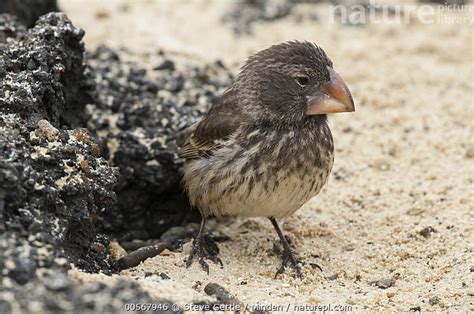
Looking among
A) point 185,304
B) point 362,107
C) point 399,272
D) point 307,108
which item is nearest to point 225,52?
point 362,107

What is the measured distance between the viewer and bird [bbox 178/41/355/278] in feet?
13.8

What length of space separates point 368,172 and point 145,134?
1666 mm

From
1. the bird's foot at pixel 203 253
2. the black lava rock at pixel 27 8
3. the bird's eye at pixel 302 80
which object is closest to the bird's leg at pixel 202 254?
the bird's foot at pixel 203 253

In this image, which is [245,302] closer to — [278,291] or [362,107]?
[278,291]

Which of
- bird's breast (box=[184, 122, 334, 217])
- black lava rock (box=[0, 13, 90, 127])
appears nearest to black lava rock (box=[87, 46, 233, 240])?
black lava rock (box=[0, 13, 90, 127])

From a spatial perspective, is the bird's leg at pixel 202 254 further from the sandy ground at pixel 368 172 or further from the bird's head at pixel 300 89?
the bird's head at pixel 300 89

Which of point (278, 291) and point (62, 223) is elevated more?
point (62, 223)

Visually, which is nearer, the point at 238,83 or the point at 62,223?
the point at 62,223

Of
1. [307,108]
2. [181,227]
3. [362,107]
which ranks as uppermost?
[307,108]

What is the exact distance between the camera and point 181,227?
507cm

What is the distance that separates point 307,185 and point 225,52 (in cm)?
328

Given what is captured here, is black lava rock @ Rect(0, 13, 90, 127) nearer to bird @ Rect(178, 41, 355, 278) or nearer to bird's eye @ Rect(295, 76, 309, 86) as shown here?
bird @ Rect(178, 41, 355, 278)

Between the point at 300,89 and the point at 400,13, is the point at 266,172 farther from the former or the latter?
the point at 400,13

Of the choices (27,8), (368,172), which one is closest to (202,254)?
(368,172)
